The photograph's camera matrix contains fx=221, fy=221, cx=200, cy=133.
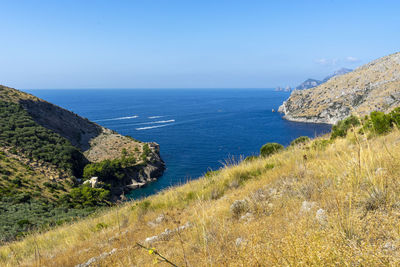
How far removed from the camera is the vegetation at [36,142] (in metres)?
46.2

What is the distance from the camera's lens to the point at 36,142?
4875cm

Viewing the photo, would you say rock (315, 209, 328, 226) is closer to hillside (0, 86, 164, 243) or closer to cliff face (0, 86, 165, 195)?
hillside (0, 86, 164, 243)

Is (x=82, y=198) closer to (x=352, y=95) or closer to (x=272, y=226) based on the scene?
(x=272, y=226)

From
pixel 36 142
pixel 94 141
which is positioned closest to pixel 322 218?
pixel 36 142

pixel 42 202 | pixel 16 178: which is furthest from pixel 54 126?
pixel 42 202

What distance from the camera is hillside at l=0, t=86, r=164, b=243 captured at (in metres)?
30.3

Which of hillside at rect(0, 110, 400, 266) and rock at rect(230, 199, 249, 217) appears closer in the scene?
hillside at rect(0, 110, 400, 266)

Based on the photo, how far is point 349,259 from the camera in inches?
62.1

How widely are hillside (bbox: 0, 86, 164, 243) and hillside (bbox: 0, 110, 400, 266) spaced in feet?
56.4

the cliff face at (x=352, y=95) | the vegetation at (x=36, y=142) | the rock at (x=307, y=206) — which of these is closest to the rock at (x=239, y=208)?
the rock at (x=307, y=206)

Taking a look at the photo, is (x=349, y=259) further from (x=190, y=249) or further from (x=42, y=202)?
(x=42, y=202)

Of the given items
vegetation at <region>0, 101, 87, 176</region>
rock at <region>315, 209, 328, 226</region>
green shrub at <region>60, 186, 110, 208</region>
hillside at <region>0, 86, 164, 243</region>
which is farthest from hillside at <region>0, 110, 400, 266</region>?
vegetation at <region>0, 101, 87, 176</region>

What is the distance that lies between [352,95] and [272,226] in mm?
129229

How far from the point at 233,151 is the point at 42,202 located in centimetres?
4934
